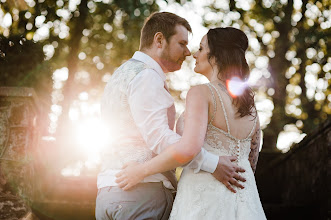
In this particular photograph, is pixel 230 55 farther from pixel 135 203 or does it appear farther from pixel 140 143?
pixel 135 203

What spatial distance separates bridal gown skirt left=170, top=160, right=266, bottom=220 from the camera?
2.61m

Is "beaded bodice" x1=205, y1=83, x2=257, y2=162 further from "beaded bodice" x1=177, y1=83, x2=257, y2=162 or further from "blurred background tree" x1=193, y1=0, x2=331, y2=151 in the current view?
"blurred background tree" x1=193, y1=0, x2=331, y2=151

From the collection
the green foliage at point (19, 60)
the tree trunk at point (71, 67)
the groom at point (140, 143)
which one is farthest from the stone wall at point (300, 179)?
the tree trunk at point (71, 67)

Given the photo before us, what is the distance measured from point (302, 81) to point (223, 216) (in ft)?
45.2

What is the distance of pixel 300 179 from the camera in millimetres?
7062

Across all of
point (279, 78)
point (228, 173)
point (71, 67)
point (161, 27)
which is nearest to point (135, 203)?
point (228, 173)

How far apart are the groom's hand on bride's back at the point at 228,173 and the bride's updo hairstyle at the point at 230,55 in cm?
40

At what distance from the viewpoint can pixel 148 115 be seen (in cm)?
248

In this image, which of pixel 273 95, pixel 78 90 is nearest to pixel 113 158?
pixel 273 95

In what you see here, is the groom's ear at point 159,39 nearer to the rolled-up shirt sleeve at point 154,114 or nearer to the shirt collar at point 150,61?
the shirt collar at point 150,61

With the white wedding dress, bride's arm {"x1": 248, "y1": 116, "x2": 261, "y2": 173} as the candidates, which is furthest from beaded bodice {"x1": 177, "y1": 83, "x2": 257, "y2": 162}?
bride's arm {"x1": 248, "y1": 116, "x2": 261, "y2": 173}

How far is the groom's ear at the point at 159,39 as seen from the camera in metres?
3.13

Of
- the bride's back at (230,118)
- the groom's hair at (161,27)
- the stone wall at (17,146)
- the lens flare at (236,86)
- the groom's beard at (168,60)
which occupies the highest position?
the groom's hair at (161,27)

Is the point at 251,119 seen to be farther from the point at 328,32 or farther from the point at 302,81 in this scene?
the point at 302,81
